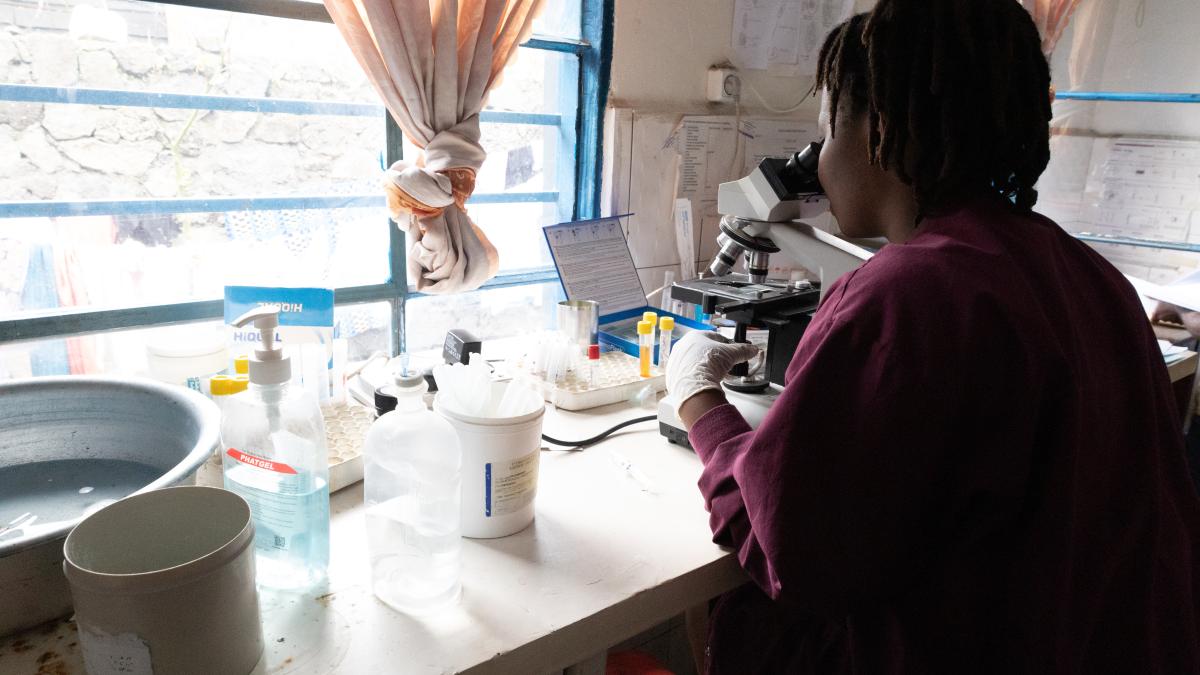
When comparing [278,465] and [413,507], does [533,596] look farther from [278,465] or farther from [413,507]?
[278,465]

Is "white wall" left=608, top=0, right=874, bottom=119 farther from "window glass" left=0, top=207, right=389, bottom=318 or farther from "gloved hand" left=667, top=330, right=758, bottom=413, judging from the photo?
"gloved hand" left=667, top=330, right=758, bottom=413

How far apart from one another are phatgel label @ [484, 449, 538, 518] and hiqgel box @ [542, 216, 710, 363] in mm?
703

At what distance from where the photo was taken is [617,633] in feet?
2.71

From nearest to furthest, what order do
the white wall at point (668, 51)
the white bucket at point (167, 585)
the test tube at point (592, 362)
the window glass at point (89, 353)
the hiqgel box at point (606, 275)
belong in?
the white bucket at point (167, 585) < the window glass at point (89, 353) < the test tube at point (592, 362) < the hiqgel box at point (606, 275) < the white wall at point (668, 51)

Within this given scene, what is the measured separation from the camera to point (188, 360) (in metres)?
1.20

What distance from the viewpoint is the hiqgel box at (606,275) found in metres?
1.66

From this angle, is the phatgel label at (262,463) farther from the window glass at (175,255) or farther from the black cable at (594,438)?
the window glass at (175,255)

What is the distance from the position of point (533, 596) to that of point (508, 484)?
0.15 meters

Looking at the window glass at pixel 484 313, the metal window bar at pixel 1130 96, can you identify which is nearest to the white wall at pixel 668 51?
the window glass at pixel 484 313

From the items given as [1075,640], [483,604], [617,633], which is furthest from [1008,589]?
[483,604]

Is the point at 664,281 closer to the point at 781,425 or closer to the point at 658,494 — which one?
the point at 658,494

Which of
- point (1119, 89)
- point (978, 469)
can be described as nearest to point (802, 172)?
point (978, 469)

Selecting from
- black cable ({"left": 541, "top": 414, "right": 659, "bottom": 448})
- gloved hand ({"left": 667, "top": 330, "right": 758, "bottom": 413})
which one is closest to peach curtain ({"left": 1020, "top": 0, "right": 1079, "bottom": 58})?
gloved hand ({"left": 667, "top": 330, "right": 758, "bottom": 413})

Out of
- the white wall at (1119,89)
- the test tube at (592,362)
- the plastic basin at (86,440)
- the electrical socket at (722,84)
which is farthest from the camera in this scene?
the white wall at (1119,89)
